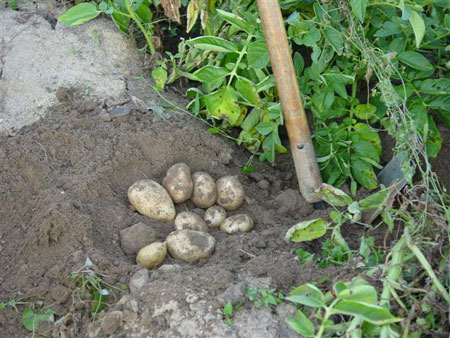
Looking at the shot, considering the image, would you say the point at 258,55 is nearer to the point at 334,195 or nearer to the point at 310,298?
the point at 334,195

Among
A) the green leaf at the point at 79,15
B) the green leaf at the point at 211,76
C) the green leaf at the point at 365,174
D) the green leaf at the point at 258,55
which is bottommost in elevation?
the green leaf at the point at 365,174

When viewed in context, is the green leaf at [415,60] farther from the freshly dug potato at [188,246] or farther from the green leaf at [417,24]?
the freshly dug potato at [188,246]

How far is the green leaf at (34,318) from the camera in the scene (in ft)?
7.98

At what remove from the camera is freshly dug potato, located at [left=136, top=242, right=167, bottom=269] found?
→ 2.61 metres

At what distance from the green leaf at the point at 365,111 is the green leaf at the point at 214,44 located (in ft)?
1.90

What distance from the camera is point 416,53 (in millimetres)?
2957

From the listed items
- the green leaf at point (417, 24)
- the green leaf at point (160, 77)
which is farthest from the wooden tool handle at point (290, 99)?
the green leaf at point (160, 77)

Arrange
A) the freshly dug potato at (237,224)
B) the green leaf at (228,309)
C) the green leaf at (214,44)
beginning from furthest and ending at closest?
the green leaf at (214,44) < the freshly dug potato at (237,224) < the green leaf at (228,309)

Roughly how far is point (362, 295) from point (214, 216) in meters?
1.04

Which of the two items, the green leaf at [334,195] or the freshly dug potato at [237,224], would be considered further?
the freshly dug potato at [237,224]

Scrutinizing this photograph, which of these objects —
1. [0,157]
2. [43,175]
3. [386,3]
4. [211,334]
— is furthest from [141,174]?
[386,3]

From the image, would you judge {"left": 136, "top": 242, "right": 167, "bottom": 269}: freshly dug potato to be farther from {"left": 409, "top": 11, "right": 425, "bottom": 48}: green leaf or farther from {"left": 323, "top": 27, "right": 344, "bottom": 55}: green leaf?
{"left": 409, "top": 11, "right": 425, "bottom": 48}: green leaf

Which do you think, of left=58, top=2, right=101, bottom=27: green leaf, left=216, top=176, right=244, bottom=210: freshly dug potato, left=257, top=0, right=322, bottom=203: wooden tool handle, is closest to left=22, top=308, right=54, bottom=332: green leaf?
left=216, top=176, right=244, bottom=210: freshly dug potato

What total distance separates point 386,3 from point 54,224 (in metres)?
1.53
